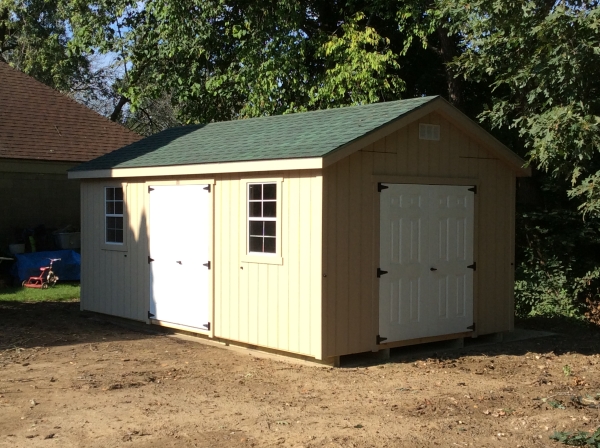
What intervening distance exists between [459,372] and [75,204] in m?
12.6

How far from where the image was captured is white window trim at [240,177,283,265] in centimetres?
968

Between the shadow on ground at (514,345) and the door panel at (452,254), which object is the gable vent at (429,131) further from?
the shadow on ground at (514,345)

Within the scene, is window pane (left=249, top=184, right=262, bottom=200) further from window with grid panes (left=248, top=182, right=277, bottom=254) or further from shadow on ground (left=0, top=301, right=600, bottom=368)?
shadow on ground (left=0, top=301, right=600, bottom=368)

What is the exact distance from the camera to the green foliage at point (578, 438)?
19.7 ft

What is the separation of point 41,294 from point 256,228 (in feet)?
24.6

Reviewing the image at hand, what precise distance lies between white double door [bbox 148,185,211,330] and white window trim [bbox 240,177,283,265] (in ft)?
2.50

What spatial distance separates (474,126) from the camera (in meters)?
10.8

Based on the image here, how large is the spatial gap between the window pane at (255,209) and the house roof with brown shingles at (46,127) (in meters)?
9.74

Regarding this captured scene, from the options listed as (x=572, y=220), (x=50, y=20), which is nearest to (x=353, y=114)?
(x=572, y=220)

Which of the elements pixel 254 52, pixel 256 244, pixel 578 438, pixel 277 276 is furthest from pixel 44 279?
pixel 578 438

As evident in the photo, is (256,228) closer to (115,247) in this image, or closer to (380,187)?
(380,187)

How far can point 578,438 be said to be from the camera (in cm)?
618

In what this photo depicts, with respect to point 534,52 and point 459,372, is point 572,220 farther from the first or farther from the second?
point 459,372

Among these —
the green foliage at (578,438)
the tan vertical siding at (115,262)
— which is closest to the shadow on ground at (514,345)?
the green foliage at (578,438)
